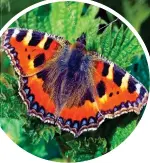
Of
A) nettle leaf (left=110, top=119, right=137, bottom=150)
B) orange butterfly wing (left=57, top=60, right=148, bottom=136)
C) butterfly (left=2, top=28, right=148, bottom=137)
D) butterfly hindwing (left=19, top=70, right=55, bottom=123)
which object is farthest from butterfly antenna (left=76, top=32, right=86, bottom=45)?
nettle leaf (left=110, top=119, right=137, bottom=150)

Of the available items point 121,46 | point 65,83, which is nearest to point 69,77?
point 65,83

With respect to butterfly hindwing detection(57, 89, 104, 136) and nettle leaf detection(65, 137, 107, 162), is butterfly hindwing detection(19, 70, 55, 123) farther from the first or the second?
nettle leaf detection(65, 137, 107, 162)

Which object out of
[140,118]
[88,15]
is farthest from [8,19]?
[140,118]

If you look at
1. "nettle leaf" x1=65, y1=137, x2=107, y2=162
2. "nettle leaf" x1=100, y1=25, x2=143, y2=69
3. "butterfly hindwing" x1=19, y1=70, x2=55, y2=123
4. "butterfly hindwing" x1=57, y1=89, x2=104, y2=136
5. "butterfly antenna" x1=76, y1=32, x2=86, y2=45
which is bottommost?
"nettle leaf" x1=65, y1=137, x2=107, y2=162

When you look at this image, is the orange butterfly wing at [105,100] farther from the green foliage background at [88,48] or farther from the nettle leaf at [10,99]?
the nettle leaf at [10,99]

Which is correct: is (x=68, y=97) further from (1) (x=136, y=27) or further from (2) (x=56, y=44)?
(1) (x=136, y=27)

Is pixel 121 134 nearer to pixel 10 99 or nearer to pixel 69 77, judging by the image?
pixel 69 77
